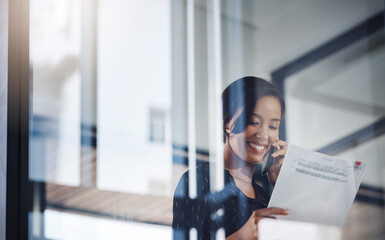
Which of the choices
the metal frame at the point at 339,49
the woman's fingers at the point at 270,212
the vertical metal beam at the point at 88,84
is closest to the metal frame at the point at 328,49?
the metal frame at the point at 339,49

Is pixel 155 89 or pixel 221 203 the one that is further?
pixel 155 89

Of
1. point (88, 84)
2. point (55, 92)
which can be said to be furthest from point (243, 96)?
point (55, 92)

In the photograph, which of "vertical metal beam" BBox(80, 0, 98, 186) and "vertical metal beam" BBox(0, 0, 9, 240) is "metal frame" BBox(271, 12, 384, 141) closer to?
"vertical metal beam" BBox(80, 0, 98, 186)

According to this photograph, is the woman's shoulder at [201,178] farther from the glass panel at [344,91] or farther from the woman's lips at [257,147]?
the glass panel at [344,91]

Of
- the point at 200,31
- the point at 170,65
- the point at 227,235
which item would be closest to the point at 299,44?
the point at 200,31

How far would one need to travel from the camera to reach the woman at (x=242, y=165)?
1.03 metres

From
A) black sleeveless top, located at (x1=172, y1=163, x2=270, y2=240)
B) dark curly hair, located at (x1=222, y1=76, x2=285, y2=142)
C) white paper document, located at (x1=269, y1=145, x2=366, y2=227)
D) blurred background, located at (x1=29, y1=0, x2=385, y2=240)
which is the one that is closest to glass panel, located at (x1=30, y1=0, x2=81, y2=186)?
blurred background, located at (x1=29, y1=0, x2=385, y2=240)

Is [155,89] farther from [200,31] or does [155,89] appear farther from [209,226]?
[209,226]

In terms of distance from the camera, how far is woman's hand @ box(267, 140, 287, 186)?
1006mm

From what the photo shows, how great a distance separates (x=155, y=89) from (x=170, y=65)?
0.08m

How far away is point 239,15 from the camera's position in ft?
3.51

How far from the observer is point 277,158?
39.9 inches

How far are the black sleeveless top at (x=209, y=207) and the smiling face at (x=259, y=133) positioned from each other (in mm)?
57

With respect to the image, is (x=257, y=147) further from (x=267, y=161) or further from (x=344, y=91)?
(x=344, y=91)
